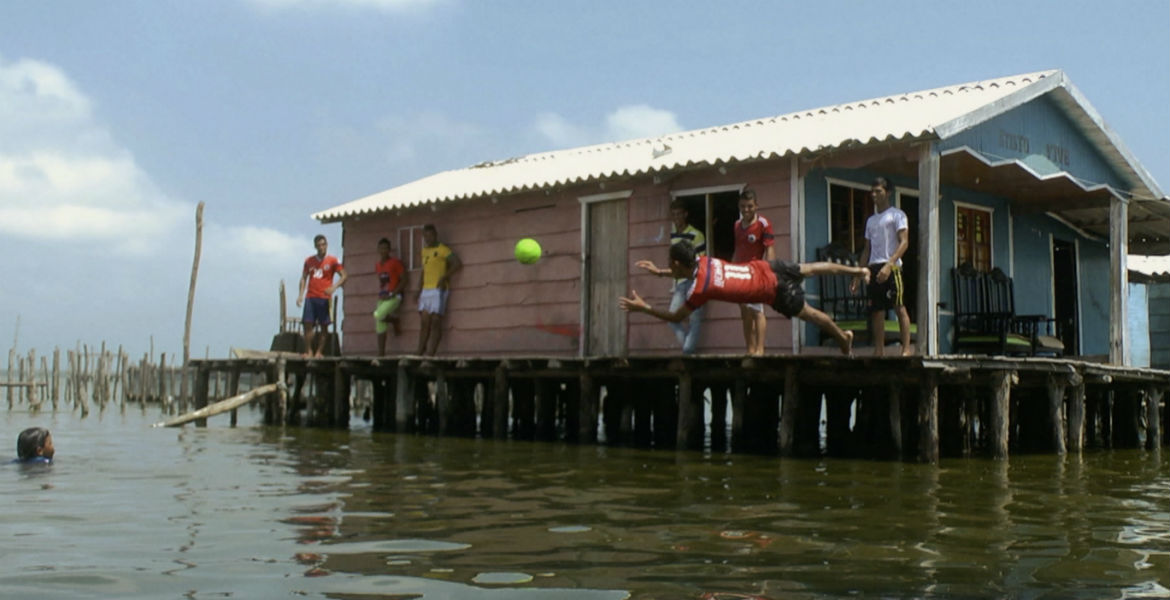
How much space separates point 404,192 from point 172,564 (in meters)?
13.6

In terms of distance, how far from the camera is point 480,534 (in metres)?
6.25

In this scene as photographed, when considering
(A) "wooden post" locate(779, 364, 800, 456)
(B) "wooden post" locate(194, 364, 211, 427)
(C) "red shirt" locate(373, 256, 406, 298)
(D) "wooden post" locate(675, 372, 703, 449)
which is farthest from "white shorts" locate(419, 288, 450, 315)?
(A) "wooden post" locate(779, 364, 800, 456)

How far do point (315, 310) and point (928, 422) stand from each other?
903 cm

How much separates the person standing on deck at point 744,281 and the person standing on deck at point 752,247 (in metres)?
1.10

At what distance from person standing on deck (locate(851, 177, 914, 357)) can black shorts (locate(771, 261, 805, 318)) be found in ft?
3.36

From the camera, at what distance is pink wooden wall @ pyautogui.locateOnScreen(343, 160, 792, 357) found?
13.2 meters

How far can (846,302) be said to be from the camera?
1280cm

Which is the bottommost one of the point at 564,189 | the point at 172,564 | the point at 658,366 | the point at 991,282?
the point at 172,564

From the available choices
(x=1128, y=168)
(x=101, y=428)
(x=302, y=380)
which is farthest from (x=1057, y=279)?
(x=101, y=428)

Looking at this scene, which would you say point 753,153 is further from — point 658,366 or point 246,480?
point 246,480

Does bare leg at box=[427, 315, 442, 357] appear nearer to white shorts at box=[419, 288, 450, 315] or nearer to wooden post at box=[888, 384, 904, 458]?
white shorts at box=[419, 288, 450, 315]

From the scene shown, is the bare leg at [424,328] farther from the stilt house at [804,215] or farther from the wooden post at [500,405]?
the wooden post at [500,405]

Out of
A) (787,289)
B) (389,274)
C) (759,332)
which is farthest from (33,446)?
(389,274)

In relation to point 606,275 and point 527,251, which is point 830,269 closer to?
point 606,275
